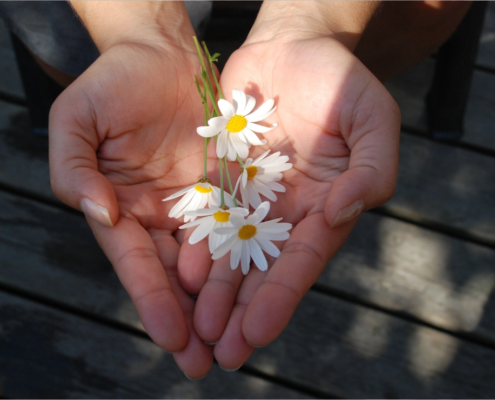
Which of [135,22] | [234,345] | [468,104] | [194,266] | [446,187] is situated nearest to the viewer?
[234,345]

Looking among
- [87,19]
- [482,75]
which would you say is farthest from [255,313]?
[482,75]

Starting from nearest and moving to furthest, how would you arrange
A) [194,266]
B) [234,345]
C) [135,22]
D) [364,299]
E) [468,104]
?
[234,345] → [194,266] → [135,22] → [364,299] → [468,104]

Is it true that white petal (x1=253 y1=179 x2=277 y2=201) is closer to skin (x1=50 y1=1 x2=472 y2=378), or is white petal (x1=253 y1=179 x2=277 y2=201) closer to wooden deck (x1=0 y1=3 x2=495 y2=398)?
skin (x1=50 y1=1 x2=472 y2=378)

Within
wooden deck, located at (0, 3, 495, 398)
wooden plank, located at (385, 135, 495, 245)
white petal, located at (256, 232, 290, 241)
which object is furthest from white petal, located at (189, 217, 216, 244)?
wooden plank, located at (385, 135, 495, 245)

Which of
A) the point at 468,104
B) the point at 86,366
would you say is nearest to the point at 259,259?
the point at 86,366

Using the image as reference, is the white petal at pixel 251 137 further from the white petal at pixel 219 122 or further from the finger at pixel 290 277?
the finger at pixel 290 277

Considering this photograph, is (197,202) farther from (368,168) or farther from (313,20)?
(313,20)

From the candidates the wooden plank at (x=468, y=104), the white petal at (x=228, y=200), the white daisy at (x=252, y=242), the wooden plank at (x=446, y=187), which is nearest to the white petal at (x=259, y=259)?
the white daisy at (x=252, y=242)
